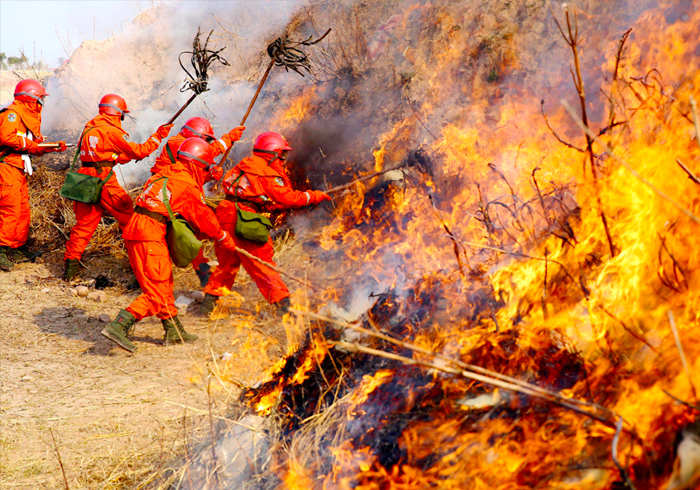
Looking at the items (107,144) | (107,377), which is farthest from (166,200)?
(107,144)

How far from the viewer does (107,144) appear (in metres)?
5.93

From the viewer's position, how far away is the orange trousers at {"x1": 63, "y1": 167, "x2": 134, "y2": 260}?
19.9 ft

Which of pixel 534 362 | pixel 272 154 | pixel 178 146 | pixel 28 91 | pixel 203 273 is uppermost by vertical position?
pixel 28 91

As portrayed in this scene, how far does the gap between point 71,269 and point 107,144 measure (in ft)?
5.48

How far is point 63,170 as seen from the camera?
8.23 m

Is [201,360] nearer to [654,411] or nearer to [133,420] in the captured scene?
[133,420]

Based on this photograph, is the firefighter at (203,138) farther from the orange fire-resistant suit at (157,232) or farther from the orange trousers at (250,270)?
the orange fire-resistant suit at (157,232)

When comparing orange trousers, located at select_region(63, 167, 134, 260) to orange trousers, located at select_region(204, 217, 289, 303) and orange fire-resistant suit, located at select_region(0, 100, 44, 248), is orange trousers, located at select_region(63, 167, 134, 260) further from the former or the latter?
orange trousers, located at select_region(204, 217, 289, 303)

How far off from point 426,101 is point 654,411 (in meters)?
5.12

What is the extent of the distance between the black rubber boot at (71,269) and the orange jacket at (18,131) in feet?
4.77

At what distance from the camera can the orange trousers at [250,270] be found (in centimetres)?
499

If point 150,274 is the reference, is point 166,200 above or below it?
above

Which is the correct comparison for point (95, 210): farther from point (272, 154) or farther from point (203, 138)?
point (272, 154)

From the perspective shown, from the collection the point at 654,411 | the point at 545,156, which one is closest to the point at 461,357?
the point at 654,411
